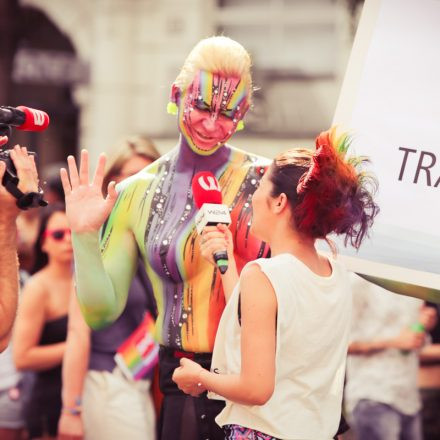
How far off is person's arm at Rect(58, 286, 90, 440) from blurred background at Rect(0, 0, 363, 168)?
181 inches

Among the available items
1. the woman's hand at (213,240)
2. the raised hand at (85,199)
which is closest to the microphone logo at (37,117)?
the raised hand at (85,199)

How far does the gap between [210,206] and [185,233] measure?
0.18m

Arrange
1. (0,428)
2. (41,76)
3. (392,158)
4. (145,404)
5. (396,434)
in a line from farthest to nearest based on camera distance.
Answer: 1. (41,76)
2. (0,428)
3. (396,434)
4. (145,404)
5. (392,158)

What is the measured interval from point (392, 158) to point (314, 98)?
20.5ft

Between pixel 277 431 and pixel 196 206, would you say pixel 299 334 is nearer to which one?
pixel 277 431

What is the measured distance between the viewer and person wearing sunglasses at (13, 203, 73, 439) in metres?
4.35

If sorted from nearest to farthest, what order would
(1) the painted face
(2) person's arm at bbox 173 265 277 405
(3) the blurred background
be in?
(2) person's arm at bbox 173 265 277 405 → (1) the painted face → (3) the blurred background

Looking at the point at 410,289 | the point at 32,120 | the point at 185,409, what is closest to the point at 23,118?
the point at 32,120

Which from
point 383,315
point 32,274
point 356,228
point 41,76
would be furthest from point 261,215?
point 41,76

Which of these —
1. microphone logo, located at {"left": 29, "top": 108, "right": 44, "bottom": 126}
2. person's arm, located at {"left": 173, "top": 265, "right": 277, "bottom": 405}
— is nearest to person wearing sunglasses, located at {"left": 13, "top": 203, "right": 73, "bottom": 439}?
microphone logo, located at {"left": 29, "top": 108, "right": 44, "bottom": 126}

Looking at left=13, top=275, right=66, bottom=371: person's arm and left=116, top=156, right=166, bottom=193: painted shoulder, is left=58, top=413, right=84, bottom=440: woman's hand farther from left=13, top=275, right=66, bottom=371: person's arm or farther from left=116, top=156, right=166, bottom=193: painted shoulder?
left=116, top=156, right=166, bottom=193: painted shoulder

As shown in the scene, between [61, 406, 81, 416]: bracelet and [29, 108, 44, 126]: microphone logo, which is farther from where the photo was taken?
[61, 406, 81, 416]: bracelet

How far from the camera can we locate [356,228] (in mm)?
2449

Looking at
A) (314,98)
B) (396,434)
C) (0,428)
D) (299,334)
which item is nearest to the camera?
(299,334)
